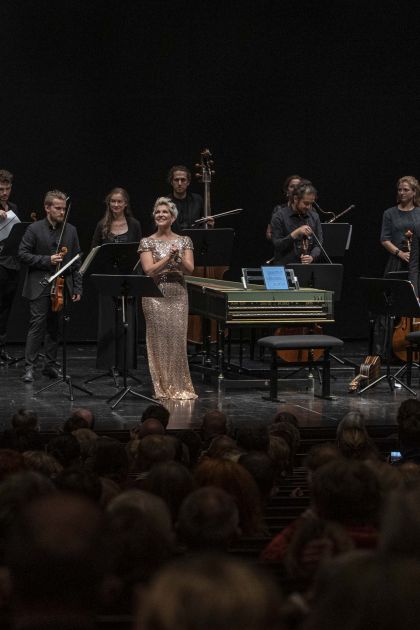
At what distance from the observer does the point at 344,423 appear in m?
5.35

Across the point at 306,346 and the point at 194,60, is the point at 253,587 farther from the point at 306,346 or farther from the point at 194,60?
the point at 194,60

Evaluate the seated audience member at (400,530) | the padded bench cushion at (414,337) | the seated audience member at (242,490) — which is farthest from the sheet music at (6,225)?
the seated audience member at (400,530)

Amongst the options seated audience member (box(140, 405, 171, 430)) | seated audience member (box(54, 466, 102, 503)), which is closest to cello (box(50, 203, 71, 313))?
seated audience member (box(140, 405, 171, 430))

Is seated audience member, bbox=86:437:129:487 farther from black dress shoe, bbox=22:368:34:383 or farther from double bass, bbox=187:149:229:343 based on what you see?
double bass, bbox=187:149:229:343

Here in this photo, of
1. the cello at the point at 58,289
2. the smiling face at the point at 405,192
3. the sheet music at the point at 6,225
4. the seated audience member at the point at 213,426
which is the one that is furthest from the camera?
the smiling face at the point at 405,192

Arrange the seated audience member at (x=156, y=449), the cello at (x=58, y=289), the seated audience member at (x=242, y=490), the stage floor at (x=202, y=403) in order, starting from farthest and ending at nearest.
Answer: the cello at (x=58, y=289)
the stage floor at (x=202, y=403)
the seated audience member at (x=156, y=449)
the seated audience member at (x=242, y=490)

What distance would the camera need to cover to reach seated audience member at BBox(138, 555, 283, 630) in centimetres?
145

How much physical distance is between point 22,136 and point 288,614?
1080 centimetres

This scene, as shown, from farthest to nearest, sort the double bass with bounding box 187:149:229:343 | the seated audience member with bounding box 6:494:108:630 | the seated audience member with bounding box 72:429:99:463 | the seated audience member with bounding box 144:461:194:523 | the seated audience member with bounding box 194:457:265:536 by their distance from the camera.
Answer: the double bass with bounding box 187:149:229:343, the seated audience member with bounding box 72:429:99:463, the seated audience member with bounding box 194:457:265:536, the seated audience member with bounding box 144:461:194:523, the seated audience member with bounding box 6:494:108:630

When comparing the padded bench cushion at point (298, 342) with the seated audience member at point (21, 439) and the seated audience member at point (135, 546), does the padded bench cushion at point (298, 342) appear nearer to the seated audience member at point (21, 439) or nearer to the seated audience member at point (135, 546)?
the seated audience member at point (21, 439)

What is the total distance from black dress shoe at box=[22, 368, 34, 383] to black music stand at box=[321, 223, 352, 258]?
325cm

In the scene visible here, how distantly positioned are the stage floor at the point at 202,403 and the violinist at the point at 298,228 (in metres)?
1.16

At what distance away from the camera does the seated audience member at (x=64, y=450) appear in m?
4.85

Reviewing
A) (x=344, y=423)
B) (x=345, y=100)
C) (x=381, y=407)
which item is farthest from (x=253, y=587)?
(x=345, y=100)
